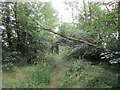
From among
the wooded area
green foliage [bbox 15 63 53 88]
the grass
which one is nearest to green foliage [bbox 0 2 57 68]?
the wooded area

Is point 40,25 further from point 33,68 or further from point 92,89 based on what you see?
point 92,89

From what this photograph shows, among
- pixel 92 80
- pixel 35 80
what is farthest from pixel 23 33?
pixel 92 80

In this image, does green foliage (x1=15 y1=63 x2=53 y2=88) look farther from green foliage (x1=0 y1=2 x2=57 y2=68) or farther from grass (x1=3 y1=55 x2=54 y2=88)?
green foliage (x1=0 y1=2 x2=57 y2=68)

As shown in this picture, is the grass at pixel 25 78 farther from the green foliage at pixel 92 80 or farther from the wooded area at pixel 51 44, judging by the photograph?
the green foliage at pixel 92 80

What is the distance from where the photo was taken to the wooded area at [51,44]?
379 cm

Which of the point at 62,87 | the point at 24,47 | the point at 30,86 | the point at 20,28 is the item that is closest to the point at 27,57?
the point at 24,47

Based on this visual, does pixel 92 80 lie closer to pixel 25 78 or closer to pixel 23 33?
pixel 25 78

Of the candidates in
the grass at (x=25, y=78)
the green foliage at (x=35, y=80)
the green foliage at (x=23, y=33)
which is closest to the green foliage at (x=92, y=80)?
the green foliage at (x=35, y=80)

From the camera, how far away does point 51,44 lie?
28.9ft

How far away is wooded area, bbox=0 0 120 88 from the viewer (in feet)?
12.4

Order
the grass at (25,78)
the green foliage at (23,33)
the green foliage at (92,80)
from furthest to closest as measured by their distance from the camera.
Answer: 1. the green foliage at (23,33)
2. the grass at (25,78)
3. the green foliage at (92,80)

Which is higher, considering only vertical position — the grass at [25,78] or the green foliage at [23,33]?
the green foliage at [23,33]

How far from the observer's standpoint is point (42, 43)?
25.3ft

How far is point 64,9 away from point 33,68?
29.2ft
